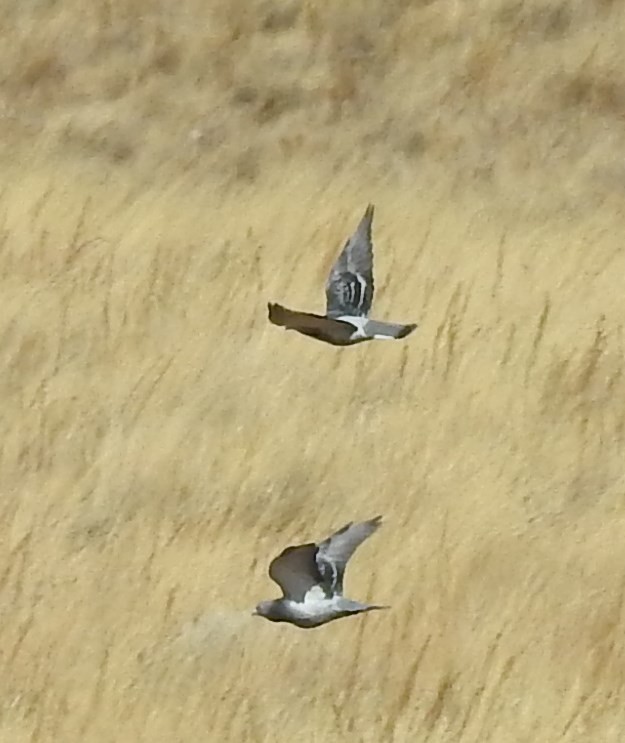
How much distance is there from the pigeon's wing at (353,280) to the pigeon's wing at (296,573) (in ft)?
0.74

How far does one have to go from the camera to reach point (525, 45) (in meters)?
1.36

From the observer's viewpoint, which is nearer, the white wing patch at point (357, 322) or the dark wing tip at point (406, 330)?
the white wing patch at point (357, 322)

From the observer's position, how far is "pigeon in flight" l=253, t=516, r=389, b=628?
116 centimetres

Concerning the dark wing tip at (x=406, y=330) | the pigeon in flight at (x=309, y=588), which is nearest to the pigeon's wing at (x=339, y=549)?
the pigeon in flight at (x=309, y=588)

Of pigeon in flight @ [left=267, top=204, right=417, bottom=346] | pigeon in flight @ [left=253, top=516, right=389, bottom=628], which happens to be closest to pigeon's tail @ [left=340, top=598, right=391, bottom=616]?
pigeon in flight @ [left=253, top=516, right=389, bottom=628]

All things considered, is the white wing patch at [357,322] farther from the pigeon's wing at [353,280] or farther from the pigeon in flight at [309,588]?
the pigeon in flight at [309,588]

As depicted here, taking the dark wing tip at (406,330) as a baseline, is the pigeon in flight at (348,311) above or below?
above

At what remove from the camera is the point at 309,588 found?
117 cm

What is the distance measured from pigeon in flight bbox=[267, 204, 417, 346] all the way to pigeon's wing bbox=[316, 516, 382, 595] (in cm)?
19

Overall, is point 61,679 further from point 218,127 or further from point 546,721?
point 218,127

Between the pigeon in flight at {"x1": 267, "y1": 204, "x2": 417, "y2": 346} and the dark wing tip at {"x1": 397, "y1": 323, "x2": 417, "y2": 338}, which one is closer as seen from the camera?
the pigeon in flight at {"x1": 267, "y1": 204, "x2": 417, "y2": 346}

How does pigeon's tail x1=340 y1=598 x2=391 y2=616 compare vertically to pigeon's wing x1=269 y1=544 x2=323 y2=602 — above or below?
below

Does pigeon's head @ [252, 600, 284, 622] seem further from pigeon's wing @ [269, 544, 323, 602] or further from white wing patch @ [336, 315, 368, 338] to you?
white wing patch @ [336, 315, 368, 338]

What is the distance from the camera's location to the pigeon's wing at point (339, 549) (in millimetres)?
1157
